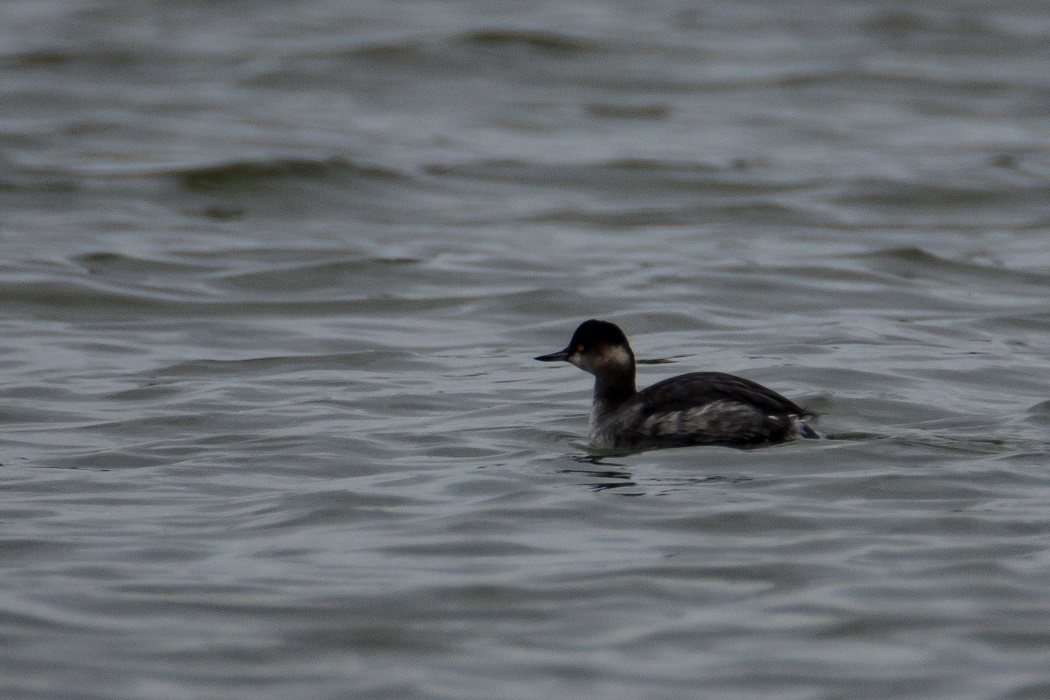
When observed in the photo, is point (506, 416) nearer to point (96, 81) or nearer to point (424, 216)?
point (424, 216)

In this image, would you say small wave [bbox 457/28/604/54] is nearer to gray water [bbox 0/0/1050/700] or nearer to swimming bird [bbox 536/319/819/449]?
gray water [bbox 0/0/1050/700]

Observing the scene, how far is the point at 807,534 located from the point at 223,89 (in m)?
15.9

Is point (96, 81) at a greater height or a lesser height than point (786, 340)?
greater

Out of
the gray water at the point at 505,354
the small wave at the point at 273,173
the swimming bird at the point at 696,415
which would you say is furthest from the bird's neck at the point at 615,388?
the small wave at the point at 273,173

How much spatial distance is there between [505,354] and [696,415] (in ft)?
9.56

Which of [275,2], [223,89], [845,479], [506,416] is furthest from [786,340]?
[275,2]

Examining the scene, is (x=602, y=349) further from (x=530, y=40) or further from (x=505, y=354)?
(x=530, y=40)

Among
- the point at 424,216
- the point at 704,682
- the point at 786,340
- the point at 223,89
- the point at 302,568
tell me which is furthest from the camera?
the point at 223,89

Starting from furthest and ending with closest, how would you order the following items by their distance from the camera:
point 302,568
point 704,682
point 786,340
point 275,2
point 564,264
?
point 275,2
point 564,264
point 786,340
point 302,568
point 704,682

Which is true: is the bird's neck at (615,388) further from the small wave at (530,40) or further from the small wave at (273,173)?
the small wave at (530,40)

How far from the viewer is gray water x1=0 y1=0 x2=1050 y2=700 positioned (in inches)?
222

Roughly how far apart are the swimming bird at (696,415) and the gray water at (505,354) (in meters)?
0.14

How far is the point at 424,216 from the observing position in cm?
1562

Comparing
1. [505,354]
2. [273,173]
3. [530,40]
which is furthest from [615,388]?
[530,40]
